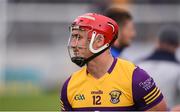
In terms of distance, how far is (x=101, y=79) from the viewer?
5.46m

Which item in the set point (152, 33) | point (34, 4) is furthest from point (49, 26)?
point (152, 33)

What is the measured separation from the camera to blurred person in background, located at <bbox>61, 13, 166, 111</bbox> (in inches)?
211

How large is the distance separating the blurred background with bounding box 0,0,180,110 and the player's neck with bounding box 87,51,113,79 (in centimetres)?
1183

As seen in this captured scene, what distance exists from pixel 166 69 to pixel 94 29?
3.38 metres

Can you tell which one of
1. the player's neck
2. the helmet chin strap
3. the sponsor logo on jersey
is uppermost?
the helmet chin strap

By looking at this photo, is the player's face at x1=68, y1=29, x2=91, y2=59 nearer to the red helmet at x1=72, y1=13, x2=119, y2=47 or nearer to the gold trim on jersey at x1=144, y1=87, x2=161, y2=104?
the red helmet at x1=72, y1=13, x2=119, y2=47

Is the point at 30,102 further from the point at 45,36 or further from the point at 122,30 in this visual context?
the point at 122,30

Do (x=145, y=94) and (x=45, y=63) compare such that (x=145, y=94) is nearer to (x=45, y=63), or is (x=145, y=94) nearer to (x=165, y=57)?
(x=165, y=57)

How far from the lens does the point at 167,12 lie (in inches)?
753

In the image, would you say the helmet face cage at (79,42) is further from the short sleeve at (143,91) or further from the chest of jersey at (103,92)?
the short sleeve at (143,91)

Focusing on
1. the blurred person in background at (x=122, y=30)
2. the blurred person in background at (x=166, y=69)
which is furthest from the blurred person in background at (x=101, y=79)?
the blurred person in background at (x=166, y=69)

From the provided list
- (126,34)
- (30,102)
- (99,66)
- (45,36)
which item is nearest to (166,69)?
(126,34)

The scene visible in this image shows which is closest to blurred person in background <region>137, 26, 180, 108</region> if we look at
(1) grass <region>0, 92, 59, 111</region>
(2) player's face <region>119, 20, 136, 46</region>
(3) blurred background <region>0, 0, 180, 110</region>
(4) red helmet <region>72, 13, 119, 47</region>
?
(2) player's face <region>119, 20, 136, 46</region>

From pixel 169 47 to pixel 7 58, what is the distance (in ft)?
30.9
